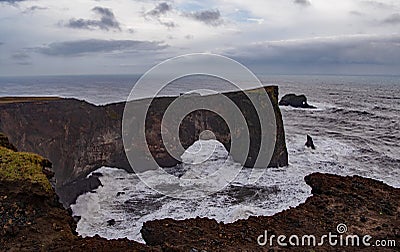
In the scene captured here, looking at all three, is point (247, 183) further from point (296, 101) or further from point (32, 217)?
point (296, 101)

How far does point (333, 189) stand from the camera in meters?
11.6

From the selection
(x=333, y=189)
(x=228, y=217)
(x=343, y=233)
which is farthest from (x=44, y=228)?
(x=228, y=217)

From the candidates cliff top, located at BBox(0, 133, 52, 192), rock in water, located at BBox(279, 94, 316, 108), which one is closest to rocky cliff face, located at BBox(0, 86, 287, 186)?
cliff top, located at BBox(0, 133, 52, 192)

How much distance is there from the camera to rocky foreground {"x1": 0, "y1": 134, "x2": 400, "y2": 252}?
28.2 feet

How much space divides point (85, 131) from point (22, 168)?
1915cm

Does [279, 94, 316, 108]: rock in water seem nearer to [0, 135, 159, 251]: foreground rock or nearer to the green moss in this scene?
the green moss

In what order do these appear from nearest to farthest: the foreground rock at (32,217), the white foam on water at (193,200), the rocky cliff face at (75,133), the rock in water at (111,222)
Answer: the foreground rock at (32,217)
the rock in water at (111,222)
the white foam on water at (193,200)
the rocky cliff face at (75,133)

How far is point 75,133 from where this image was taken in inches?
1155

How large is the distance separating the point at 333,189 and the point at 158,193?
15.4 metres

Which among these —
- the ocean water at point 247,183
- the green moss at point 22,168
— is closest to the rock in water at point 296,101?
the ocean water at point 247,183

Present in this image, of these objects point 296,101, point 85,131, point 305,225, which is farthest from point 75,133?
point 296,101

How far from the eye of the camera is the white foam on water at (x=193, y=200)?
65.9 ft

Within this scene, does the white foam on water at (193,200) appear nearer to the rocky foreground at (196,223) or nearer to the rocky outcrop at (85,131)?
the rocky outcrop at (85,131)

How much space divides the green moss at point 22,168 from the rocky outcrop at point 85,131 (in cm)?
1521
